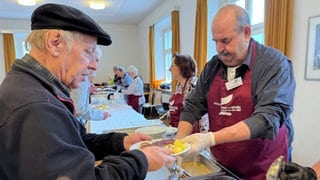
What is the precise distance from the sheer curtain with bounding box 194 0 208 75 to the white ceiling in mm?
1981

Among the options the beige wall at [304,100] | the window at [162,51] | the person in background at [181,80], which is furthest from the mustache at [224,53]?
the window at [162,51]

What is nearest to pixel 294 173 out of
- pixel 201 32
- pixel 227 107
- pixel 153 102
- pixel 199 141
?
pixel 199 141

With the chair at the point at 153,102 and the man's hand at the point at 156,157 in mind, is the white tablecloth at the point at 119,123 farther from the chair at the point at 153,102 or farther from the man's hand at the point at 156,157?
the chair at the point at 153,102

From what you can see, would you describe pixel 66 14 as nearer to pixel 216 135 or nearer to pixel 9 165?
pixel 9 165

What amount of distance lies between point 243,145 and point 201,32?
9.45 ft

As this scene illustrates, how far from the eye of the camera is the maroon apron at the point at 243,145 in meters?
1.09

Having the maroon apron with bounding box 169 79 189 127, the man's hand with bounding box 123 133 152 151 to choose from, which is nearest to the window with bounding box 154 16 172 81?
the maroon apron with bounding box 169 79 189 127

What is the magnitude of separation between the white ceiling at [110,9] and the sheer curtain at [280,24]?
11.6ft

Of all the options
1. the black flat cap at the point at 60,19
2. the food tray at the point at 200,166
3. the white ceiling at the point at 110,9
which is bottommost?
the food tray at the point at 200,166

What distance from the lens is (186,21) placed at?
14.6 feet

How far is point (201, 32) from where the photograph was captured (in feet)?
12.3

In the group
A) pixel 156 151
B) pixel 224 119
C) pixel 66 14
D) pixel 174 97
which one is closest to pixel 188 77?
pixel 174 97

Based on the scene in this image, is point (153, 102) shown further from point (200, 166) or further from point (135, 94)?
point (200, 166)

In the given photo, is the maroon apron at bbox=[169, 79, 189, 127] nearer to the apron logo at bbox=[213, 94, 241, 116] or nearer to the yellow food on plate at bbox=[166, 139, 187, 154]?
the apron logo at bbox=[213, 94, 241, 116]
